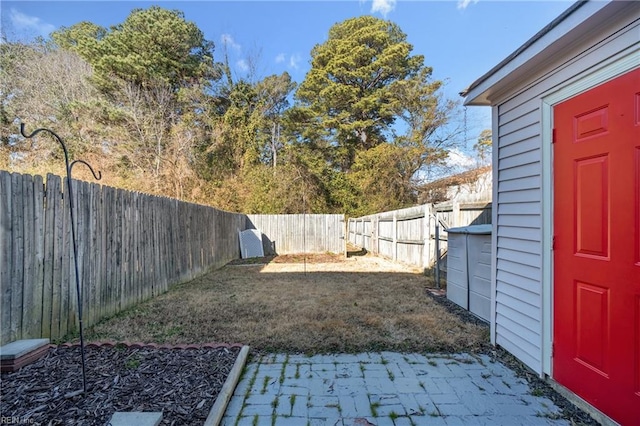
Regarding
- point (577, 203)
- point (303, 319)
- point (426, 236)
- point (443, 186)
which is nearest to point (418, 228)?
point (426, 236)

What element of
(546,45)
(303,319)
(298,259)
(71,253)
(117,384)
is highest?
(546,45)

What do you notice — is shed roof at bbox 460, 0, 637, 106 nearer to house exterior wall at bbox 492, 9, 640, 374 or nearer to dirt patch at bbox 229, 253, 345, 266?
house exterior wall at bbox 492, 9, 640, 374

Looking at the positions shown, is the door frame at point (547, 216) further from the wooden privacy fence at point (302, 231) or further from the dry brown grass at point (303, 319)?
the wooden privacy fence at point (302, 231)

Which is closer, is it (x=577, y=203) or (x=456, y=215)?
(x=577, y=203)

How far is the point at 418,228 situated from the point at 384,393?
5586 millimetres

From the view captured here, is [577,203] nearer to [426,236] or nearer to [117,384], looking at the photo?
[117,384]

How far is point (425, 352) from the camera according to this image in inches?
112

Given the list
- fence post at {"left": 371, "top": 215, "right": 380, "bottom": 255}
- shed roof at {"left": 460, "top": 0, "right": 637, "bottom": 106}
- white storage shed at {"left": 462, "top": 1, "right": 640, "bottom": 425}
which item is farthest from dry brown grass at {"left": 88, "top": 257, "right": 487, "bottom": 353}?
fence post at {"left": 371, "top": 215, "right": 380, "bottom": 255}

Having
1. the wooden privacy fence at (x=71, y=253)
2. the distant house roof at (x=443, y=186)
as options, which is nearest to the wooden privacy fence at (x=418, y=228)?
the distant house roof at (x=443, y=186)

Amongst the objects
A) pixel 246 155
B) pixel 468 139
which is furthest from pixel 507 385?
pixel 246 155

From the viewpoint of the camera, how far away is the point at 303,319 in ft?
12.5

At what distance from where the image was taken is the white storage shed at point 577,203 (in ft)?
5.58

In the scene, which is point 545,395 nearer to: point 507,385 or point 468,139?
point 507,385

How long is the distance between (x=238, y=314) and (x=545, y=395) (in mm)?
3239
